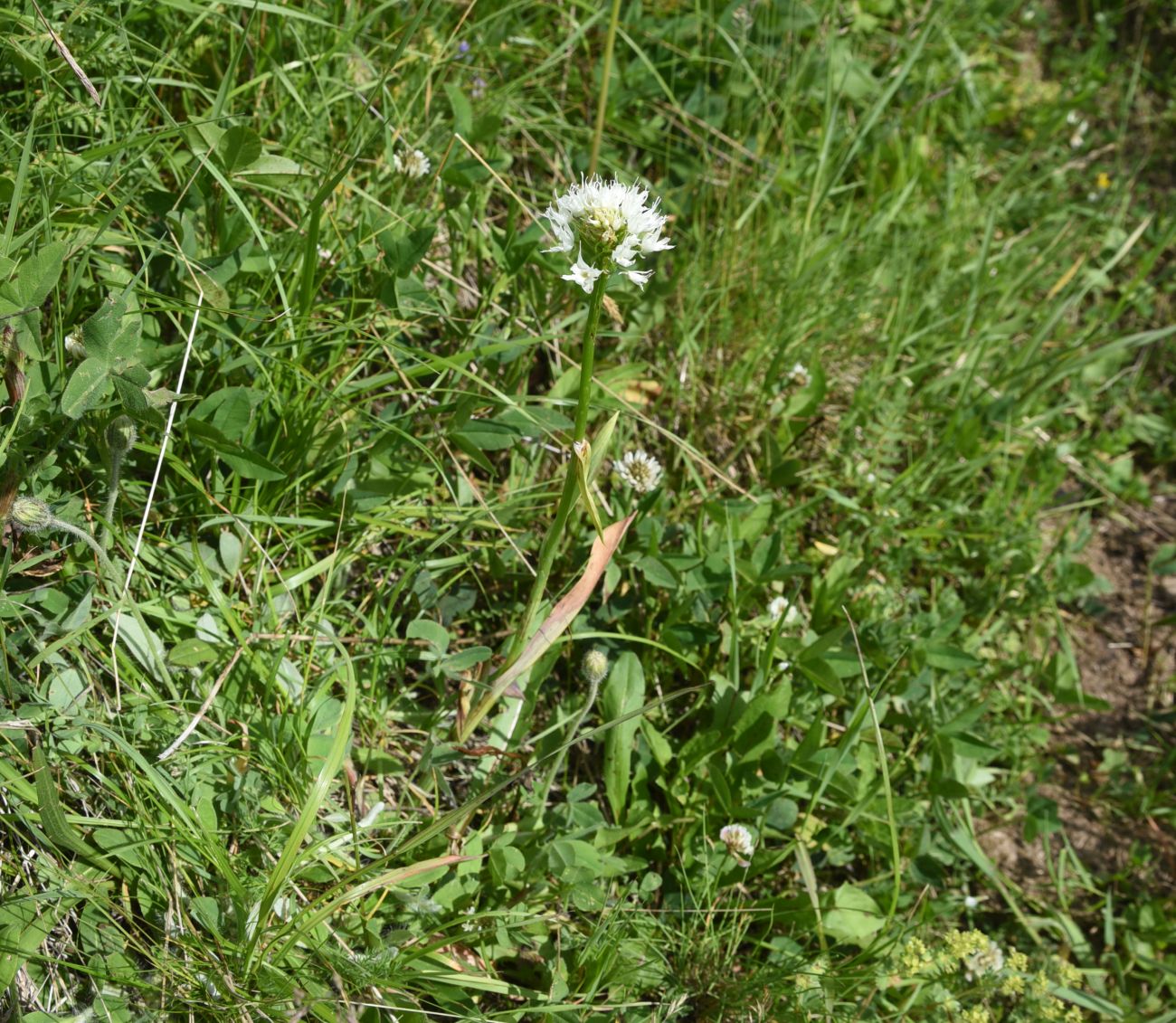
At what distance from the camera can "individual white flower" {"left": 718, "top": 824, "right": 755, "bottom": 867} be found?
2.01m

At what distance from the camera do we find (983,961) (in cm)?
215

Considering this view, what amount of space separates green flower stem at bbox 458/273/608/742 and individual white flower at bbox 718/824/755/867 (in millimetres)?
576

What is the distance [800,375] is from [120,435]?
1807 mm

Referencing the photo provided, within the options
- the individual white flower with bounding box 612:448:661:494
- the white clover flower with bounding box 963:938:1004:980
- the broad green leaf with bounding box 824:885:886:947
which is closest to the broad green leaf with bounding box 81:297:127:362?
the individual white flower with bounding box 612:448:661:494

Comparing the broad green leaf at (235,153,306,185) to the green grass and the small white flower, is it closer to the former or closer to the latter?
the green grass

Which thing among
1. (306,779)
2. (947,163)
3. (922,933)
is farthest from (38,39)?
(947,163)

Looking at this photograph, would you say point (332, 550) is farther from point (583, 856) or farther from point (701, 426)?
point (701, 426)

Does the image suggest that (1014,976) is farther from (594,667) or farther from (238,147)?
(238,147)

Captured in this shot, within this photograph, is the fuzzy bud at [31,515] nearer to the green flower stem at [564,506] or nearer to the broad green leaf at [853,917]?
the green flower stem at [564,506]

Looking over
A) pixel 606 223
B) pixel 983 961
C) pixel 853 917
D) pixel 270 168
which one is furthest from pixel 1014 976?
pixel 270 168

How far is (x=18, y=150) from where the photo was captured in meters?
1.84

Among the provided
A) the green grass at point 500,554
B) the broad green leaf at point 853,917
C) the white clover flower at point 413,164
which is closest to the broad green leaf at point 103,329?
the green grass at point 500,554

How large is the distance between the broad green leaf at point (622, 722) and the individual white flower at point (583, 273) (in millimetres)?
862

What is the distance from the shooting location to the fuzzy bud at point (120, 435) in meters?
1.65
